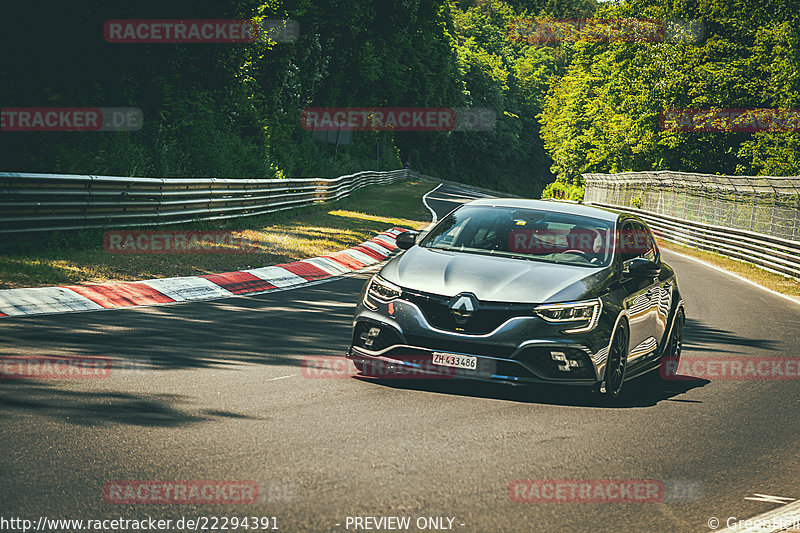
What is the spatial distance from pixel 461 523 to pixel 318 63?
45.5 m

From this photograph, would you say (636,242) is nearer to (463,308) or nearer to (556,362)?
(556,362)

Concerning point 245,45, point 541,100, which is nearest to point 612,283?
point 245,45

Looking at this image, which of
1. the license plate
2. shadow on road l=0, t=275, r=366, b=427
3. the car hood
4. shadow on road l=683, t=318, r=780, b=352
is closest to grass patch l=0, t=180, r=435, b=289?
shadow on road l=0, t=275, r=366, b=427

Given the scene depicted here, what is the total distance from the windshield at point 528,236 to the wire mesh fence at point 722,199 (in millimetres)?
18801

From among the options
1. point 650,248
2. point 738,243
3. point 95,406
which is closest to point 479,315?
point 95,406

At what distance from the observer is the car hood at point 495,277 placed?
7.29 metres

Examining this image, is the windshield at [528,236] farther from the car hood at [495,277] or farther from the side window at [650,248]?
the side window at [650,248]

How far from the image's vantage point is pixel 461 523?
15.0 feet

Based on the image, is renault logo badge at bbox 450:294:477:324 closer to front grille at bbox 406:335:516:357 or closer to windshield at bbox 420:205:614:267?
front grille at bbox 406:335:516:357

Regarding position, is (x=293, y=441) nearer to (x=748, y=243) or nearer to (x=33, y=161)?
(x=33, y=161)

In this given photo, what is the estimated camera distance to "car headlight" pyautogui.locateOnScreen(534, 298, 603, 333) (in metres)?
7.17

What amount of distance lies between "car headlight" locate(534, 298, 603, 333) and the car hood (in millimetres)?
67

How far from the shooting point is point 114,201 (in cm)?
1559

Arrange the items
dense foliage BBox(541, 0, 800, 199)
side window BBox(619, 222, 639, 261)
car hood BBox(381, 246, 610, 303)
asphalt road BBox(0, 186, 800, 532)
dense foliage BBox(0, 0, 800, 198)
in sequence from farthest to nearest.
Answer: dense foliage BBox(541, 0, 800, 199) < dense foliage BBox(0, 0, 800, 198) < side window BBox(619, 222, 639, 261) < car hood BBox(381, 246, 610, 303) < asphalt road BBox(0, 186, 800, 532)
